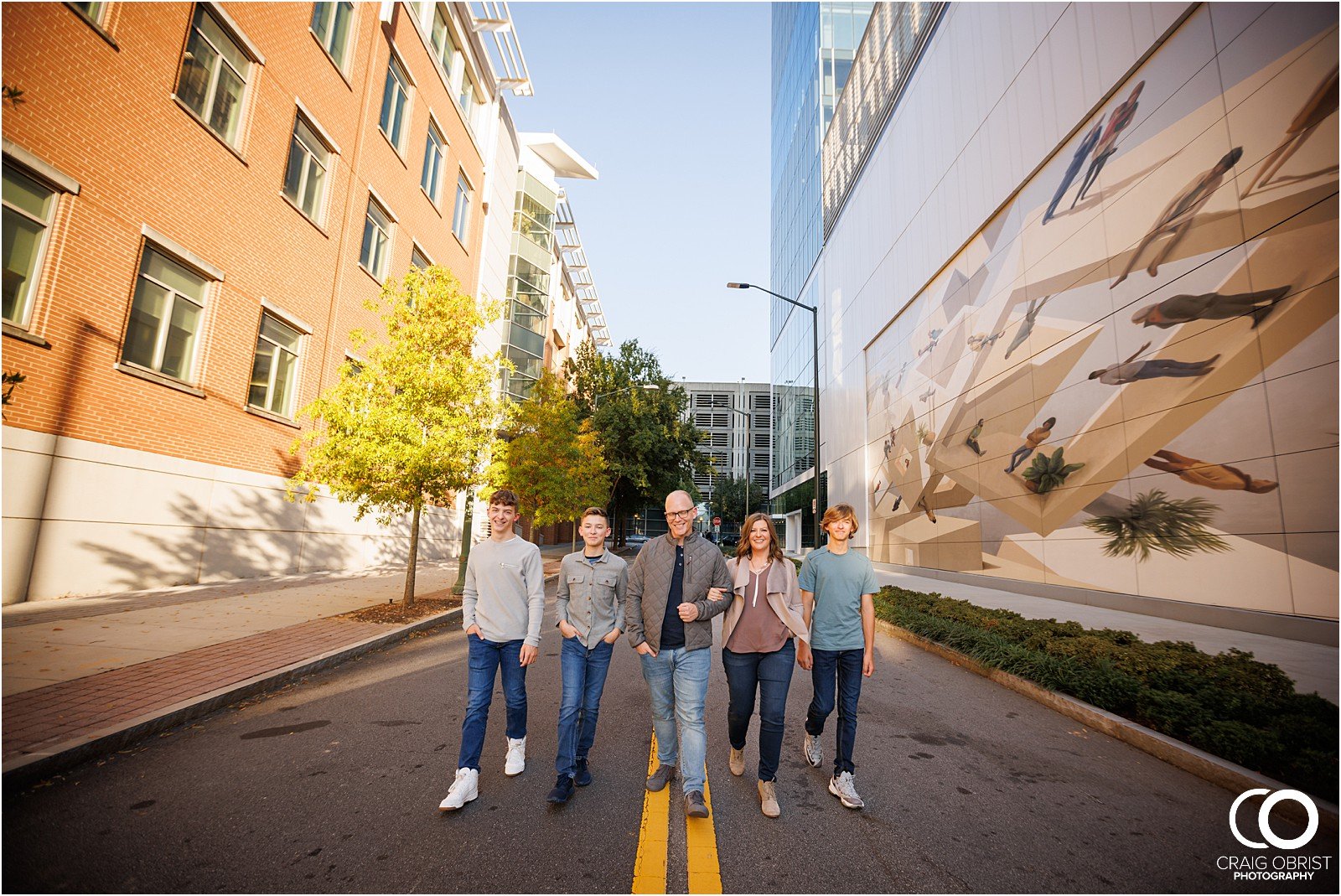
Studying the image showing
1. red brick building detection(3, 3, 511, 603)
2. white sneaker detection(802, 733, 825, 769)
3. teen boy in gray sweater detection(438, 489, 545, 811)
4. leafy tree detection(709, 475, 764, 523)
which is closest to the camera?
teen boy in gray sweater detection(438, 489, 545, 811)

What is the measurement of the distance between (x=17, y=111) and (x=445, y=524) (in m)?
17.4

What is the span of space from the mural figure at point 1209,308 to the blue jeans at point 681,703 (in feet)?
34.3

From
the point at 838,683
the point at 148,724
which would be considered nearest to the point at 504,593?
the point at 838,683

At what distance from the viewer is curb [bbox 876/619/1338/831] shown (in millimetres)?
3658

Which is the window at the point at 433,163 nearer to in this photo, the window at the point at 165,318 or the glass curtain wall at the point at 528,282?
the glass curtain wall at the point at 528,282

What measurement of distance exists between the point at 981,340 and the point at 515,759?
17.0 m

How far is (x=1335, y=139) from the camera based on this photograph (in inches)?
315

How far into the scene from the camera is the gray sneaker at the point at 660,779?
3.78 m

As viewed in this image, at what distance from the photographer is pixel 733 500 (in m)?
65.4

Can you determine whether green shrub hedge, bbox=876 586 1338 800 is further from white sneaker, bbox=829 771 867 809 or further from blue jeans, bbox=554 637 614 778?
blue jeans, bbox=554 637 614 778

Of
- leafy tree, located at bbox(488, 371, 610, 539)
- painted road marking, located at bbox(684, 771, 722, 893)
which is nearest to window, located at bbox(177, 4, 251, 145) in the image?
leafy tree, located at bbox(488, 371, 610, 539)

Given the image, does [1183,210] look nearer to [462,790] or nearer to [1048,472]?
[1048,472]

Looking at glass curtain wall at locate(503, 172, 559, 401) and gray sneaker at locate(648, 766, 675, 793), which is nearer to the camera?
gray sneaker at locate(648, 766, 675, 793)

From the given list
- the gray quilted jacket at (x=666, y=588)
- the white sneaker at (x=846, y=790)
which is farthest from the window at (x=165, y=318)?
the white sneaker at (x=846, y=790)
